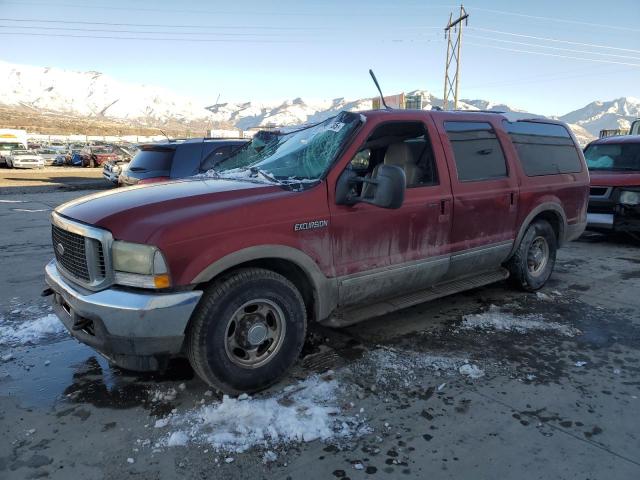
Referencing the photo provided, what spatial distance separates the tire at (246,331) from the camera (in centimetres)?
303

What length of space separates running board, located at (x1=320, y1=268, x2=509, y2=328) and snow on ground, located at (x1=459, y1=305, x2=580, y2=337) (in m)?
0.33

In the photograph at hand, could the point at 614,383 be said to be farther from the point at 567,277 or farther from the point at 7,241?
the point at 7,241

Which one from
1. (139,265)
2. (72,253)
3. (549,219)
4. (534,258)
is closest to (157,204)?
(139,265)

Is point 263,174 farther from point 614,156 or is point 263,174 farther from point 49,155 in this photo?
point 49,155

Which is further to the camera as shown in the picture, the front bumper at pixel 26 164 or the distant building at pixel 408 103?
the front bumper at pixel 26 164

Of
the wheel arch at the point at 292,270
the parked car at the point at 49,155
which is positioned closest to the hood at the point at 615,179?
the wheel arch at the point at 292,270

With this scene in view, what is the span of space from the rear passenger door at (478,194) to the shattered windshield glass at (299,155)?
107cm

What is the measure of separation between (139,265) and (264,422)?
47.4 inches

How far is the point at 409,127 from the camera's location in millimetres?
4262

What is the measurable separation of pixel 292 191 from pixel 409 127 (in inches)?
58.1

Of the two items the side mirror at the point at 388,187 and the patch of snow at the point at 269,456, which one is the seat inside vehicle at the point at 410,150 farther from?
the patch of snow at the point at 269,456

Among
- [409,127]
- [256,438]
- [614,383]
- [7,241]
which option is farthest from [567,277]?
[7,241]

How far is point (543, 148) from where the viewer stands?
17.8ft

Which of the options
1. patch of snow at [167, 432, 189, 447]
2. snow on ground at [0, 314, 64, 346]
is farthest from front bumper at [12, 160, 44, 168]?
patch of snow at [167, 432, 189, 447]
